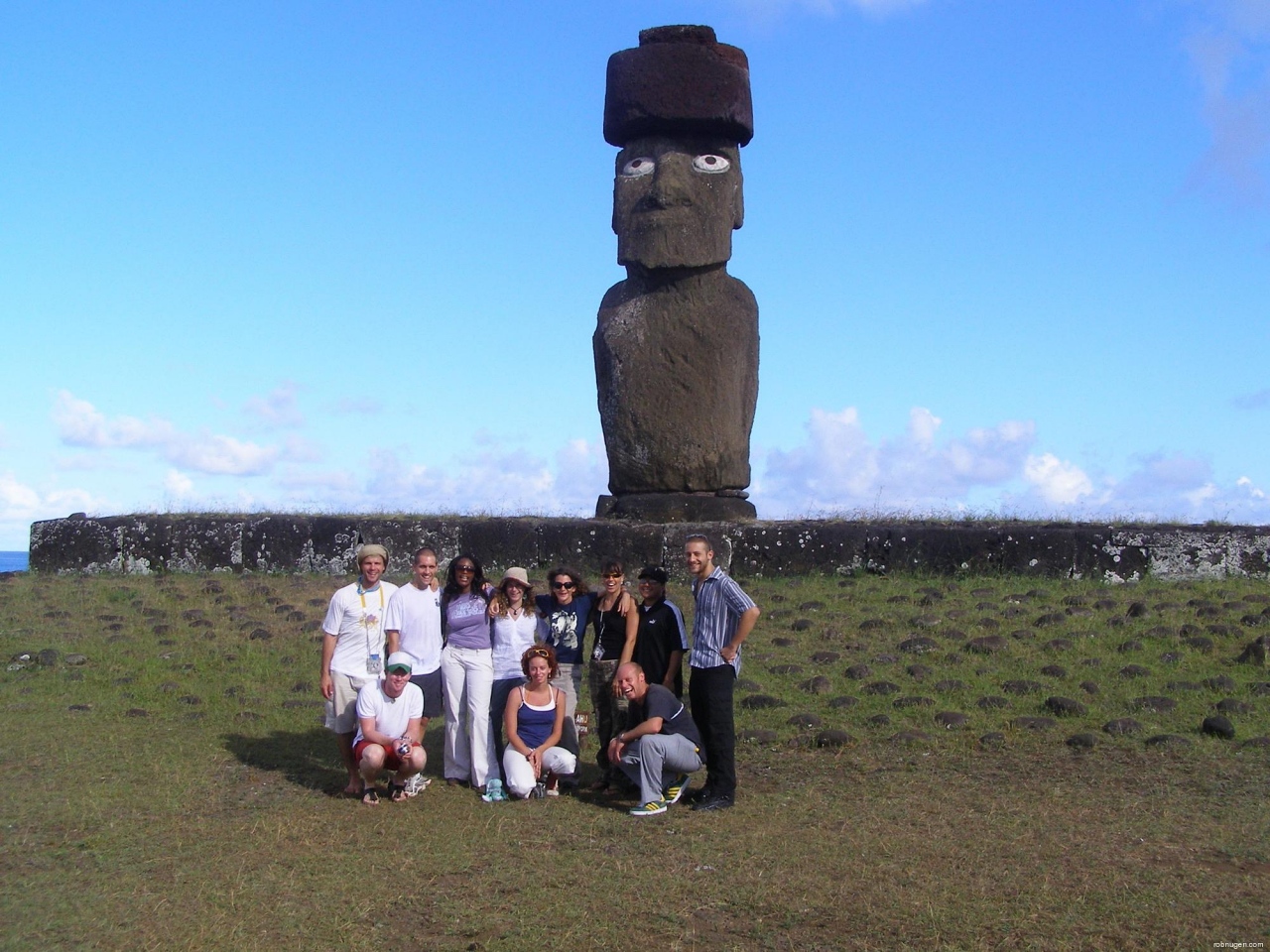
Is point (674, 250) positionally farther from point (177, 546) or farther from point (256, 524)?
point (177, 546)

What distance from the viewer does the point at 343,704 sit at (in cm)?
637

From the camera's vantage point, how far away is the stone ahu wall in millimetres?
11008

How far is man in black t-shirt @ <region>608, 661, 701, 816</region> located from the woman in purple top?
0.74 m

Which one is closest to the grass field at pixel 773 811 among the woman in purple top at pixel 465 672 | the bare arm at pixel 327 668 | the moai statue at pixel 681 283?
the woman in purple top at pixel 465 672

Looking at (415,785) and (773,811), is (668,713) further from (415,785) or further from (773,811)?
(415,785)

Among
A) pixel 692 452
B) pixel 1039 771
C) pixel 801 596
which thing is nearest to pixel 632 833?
pixel 1039 771

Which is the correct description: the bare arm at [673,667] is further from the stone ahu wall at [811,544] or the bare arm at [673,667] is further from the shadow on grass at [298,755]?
the stone ahu wall at [811,544]

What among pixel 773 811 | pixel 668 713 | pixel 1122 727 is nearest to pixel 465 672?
pixel 668 713

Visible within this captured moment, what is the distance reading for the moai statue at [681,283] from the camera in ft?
39.1

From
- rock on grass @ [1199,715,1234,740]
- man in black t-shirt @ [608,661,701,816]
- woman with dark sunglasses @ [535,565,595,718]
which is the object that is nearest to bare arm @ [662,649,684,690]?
man in black t-shirt @ [608,661,701,816]

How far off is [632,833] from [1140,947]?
84.4 inches

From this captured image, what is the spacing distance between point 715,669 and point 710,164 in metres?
7.12

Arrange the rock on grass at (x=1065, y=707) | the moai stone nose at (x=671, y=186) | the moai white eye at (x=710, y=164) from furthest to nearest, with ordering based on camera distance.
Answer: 1. the moai white eye at (x=710, y=164)
2. the moai stone nose at (x=671, y=186)
3. the rock on grass at (x=1065, y=707)

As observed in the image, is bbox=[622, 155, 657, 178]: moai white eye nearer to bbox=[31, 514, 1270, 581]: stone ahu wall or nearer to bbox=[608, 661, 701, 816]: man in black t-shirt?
bbox=[31, 514, 1270, 581]: stone ahu wall
